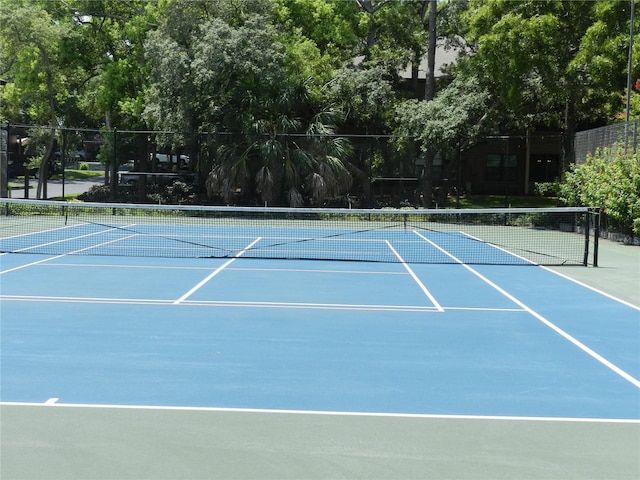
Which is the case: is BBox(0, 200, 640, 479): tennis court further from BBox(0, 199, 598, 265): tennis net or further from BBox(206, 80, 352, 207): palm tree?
BBox(206, 80, 352, 207): palm tree

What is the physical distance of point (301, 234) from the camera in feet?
77.7

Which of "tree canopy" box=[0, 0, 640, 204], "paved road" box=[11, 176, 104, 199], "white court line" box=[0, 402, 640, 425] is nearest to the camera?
"white court line" box=[0, 402, 640, 425]

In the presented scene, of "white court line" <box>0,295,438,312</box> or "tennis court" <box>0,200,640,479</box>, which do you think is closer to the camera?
"tennis court" <box>0,200,640,479</box>

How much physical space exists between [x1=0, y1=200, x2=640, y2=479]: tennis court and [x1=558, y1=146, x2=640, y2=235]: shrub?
5.82 metres

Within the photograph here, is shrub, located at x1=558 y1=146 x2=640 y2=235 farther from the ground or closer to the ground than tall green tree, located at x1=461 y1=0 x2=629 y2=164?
closer to the ground

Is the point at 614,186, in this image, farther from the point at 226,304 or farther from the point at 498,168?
the point at 498,168

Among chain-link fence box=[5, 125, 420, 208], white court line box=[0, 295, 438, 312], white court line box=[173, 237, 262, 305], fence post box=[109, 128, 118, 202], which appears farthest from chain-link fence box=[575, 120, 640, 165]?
fence post box=[109, 128, 118, 202]

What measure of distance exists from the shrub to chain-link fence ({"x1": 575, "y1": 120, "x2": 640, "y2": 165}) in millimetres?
297

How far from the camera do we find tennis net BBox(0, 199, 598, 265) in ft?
58.5

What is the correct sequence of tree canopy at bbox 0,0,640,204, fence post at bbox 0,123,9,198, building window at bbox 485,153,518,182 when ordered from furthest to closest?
building window at bbox 485,153,518,182 < fence post at bbox 0,123,9,198 < tree canopy at bbox 0,0,640,204

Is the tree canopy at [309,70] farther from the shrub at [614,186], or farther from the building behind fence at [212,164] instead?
the shrub at [614,186]

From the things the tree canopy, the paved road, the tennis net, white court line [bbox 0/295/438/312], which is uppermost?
the tree canopy

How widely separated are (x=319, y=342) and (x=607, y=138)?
18211 millimetres

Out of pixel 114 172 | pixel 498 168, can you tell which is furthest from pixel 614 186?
pixel 498 168
